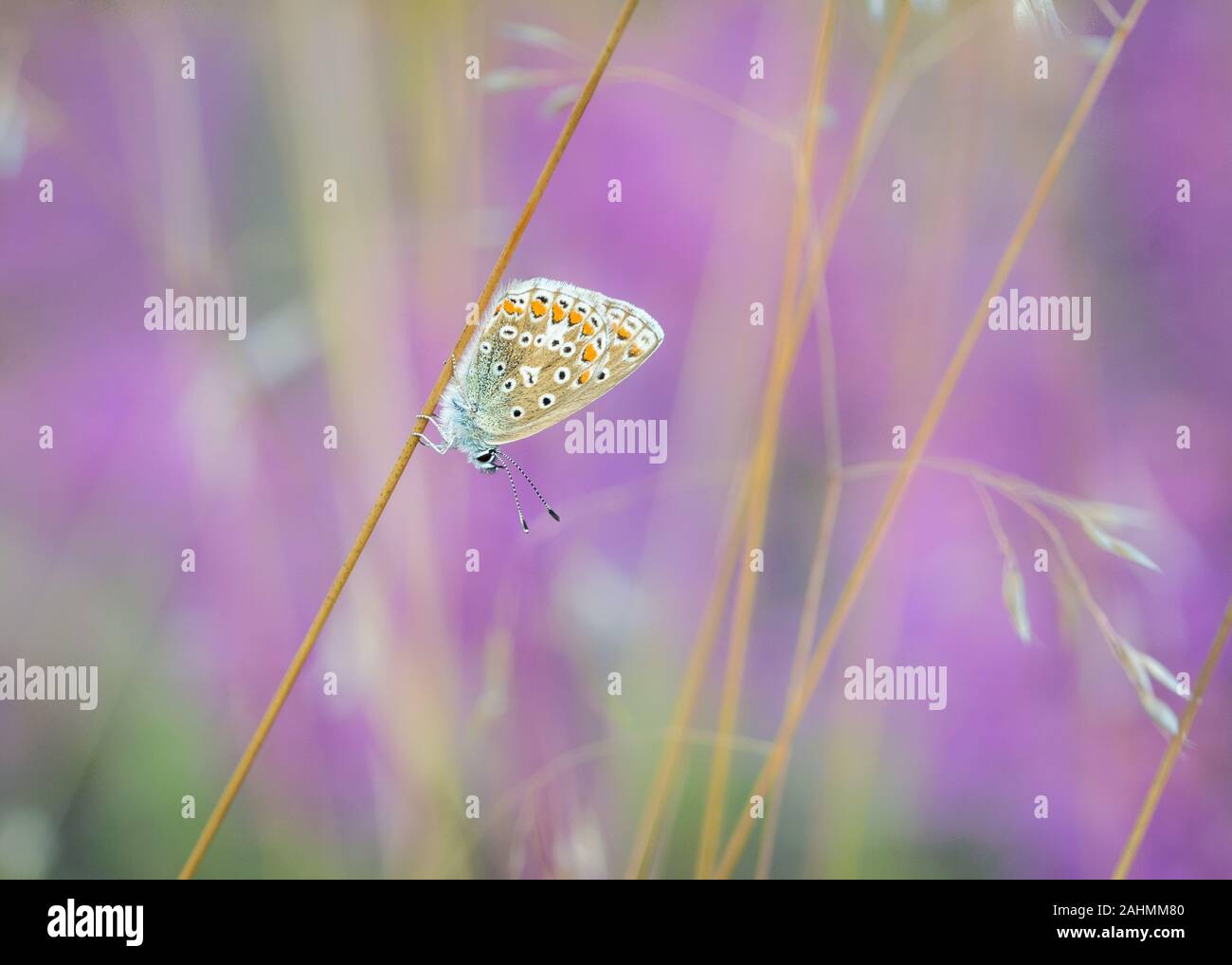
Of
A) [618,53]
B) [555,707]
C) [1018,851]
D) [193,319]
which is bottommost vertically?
[1018,851]

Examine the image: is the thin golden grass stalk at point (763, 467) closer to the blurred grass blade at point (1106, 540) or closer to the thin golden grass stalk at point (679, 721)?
the thin golden grass stalk at point (679, 721)

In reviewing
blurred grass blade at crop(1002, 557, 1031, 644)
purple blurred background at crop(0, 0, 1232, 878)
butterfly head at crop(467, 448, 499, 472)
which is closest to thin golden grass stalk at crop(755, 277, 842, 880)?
purple blurred background at crop(0, 0, 1232, 878)

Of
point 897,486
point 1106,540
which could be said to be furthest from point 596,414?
point 1106,540

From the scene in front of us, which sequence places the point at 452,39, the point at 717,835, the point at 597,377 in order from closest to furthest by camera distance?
1. the point at 597,377
2. the point at 717,835
3. the point at 452,39

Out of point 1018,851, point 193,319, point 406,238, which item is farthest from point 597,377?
point 1018,851

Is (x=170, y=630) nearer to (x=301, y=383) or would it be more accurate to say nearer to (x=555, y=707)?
(x=301, y=383)

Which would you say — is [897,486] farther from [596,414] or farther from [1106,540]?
[596,414]

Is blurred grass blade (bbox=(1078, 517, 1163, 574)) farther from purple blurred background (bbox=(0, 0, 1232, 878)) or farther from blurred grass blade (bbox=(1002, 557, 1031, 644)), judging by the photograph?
purple blurred background (bbox=(0, 0, 1232, 878))
